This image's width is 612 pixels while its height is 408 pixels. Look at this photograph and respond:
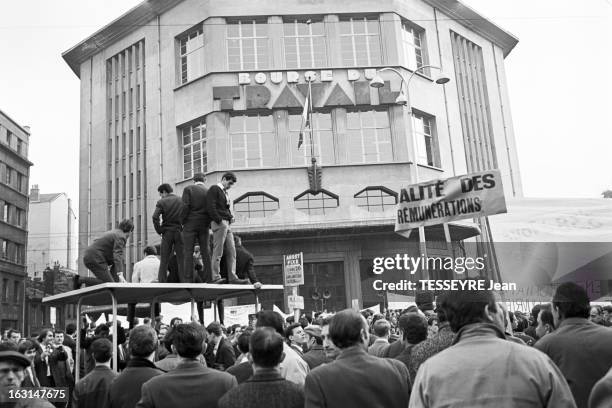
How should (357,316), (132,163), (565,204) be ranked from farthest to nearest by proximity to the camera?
(132,163)
(565,204)
(357,316)

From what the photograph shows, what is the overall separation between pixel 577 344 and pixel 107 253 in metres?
7.78

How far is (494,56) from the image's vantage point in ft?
138

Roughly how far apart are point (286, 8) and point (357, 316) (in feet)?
105

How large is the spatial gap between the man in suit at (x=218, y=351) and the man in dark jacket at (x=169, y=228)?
2.22 metres

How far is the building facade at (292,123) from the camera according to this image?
3147 cm

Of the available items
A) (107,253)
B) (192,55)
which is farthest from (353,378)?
(192,55)

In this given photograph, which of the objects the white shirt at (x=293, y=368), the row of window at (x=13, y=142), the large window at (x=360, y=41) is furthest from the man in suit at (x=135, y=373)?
the row of window at (x=13, y=142)

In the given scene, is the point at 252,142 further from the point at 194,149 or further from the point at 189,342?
the point at 189,342

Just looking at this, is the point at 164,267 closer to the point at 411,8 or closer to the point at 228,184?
the point at 228,184

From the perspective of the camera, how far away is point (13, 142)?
186 ft

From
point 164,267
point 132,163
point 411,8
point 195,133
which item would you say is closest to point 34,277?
point 132,163

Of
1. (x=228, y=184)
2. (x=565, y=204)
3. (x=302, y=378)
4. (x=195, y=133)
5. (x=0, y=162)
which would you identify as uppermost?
(x=0, y=162)

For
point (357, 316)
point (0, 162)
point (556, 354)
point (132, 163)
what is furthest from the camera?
point (0, 162)

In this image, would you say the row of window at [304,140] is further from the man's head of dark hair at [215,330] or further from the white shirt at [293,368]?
the white shirt at [293,368]
